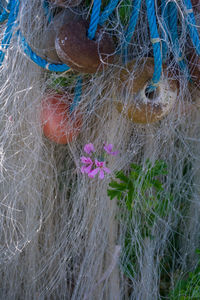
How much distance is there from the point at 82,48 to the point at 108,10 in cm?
16

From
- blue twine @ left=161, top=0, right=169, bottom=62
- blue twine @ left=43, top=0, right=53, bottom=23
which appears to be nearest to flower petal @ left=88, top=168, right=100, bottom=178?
blue twine @ left=161, top=0, right=169, bottom=62

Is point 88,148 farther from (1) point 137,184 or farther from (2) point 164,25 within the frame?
(2) point 164,25

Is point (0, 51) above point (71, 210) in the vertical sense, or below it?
above

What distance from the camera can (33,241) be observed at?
1384mm

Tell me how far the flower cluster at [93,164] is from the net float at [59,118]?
0.27ft

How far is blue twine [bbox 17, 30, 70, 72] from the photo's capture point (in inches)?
44.1

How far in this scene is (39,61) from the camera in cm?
115

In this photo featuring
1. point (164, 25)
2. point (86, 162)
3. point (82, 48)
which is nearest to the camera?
point (82, 48)

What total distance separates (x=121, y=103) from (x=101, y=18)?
281 mm

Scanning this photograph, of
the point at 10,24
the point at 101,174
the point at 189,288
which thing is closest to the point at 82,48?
the point at 10,24

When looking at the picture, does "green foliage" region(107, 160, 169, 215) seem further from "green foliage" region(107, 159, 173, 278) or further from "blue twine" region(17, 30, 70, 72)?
"blue twine" region(17, 30, 70, 72)

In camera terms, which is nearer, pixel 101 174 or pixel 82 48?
pixel 82 48

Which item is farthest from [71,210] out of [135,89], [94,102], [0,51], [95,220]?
[0,51]

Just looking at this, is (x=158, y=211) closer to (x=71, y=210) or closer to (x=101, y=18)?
(x=71, y=210)
